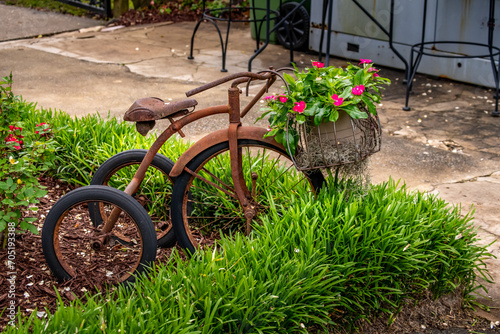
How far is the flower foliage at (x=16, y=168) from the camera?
2.89m

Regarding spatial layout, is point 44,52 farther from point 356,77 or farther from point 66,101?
point 356,77

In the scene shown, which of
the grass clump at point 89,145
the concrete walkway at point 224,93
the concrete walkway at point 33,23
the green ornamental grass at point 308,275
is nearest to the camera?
the green ornamental grass at point 308,275

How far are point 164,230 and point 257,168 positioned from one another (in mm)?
642

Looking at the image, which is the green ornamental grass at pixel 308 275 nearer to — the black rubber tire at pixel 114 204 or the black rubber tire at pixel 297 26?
the black rubber tire at pixel 114 204

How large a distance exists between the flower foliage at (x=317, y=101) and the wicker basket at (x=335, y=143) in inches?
1.9

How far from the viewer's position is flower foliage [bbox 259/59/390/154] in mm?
2873

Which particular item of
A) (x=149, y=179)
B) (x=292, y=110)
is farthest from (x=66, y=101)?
(x=292, y=110)

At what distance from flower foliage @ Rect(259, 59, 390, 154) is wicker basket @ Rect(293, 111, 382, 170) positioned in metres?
0.05

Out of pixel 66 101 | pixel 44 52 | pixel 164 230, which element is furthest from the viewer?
pixel 44 52

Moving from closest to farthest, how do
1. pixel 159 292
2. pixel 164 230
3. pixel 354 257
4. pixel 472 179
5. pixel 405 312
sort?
pixel 159 292 < pixel 354 257 < pixel 405 312 < pixel 164 230 < pixel 472 179

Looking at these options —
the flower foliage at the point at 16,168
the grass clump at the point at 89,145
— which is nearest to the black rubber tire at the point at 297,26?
the grass clump at the point at 89,145

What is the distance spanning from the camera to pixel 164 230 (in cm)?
350

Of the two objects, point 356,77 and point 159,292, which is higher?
point 356,77

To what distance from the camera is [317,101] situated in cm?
291
